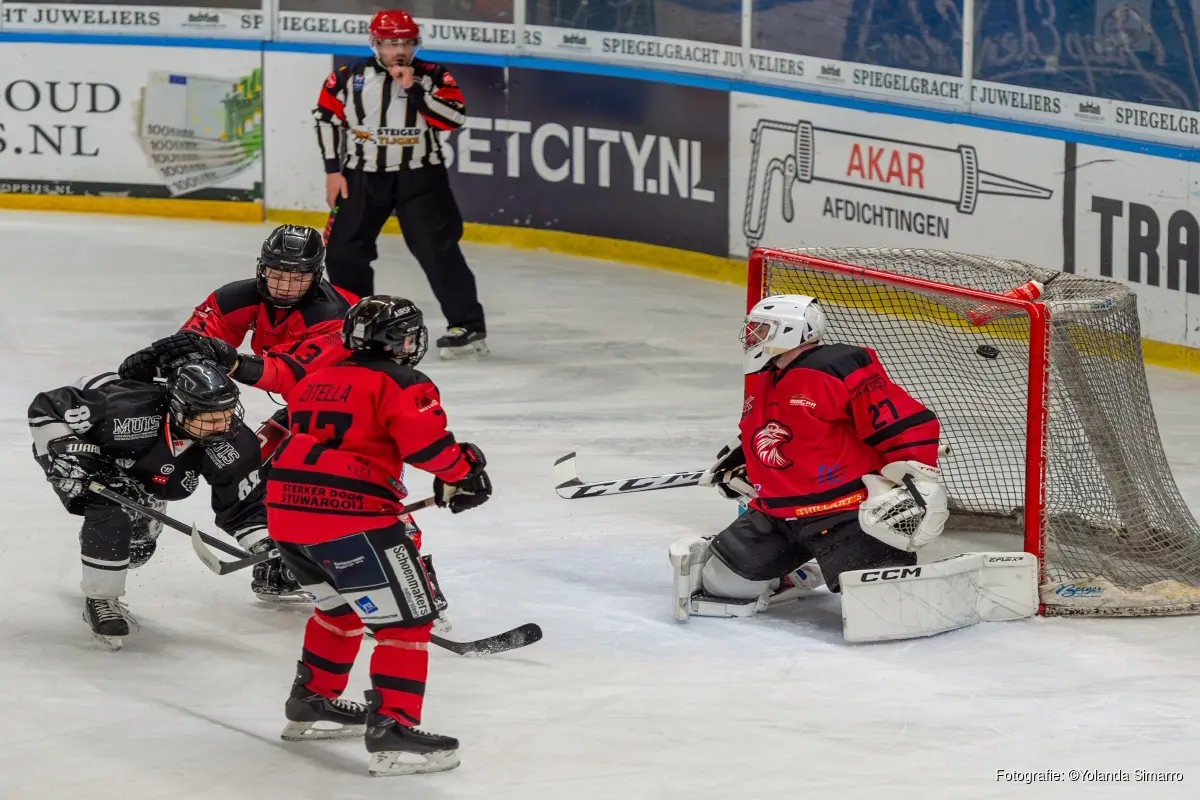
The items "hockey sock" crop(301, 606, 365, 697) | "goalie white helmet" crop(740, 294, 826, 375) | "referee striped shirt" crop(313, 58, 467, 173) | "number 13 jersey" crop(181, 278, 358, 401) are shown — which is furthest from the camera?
"referee striped shirt" crop(313, 58, 467, 173)

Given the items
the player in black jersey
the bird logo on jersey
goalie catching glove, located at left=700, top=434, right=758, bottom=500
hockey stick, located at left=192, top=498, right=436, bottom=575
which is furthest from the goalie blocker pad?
the player in black jersey

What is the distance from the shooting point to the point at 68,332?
8.46 metres

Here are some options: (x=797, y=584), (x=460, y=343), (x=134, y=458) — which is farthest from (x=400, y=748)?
(x=460, y=343)

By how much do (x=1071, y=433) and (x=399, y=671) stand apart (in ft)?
7.09

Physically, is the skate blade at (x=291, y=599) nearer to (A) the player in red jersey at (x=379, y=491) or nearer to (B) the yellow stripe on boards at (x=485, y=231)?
(A) the player in red jersey at (x=379, y=491)

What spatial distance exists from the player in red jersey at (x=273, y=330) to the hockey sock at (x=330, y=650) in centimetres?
69

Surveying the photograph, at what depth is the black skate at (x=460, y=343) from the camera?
27.0 ft

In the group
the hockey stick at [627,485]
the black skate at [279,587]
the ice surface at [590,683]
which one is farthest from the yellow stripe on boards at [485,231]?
the black skate at [279,587]

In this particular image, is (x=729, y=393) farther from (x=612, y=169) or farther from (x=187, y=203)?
(x=187, y=203)

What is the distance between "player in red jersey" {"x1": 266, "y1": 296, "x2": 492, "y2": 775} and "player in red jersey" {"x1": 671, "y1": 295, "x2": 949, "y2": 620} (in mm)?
1136

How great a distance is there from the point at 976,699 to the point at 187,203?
7810 millimetres

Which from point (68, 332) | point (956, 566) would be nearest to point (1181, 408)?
point (956, 566)

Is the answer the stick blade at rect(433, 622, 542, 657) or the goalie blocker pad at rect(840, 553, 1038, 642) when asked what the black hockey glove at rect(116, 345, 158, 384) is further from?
the goalie blocker pad at rect(840, 553, 1038, 642)

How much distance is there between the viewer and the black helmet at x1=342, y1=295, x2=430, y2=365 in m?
3.91
